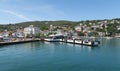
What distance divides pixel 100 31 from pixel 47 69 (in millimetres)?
146121

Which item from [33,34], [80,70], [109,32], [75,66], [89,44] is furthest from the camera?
[109,32]

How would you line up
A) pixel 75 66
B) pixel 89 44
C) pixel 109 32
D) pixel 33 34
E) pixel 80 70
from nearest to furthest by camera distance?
pixel 80 70 < pixel 75 66 < pixel 89 44 < pixel 33 34 < pixel 109 32

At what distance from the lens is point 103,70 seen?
33.2 m

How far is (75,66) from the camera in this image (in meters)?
36.2

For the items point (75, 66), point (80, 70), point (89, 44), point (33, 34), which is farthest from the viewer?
point (33, 34)

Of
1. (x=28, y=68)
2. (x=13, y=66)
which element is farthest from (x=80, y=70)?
(x=13, y=66)

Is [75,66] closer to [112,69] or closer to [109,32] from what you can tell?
[112,69]

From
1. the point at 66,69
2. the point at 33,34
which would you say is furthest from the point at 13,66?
the point at 33,34

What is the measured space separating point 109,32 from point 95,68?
5370 inches

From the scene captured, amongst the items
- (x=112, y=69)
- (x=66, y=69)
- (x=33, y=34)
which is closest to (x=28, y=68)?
(x=66, y=69)

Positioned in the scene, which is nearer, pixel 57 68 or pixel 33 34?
pixel 57 68

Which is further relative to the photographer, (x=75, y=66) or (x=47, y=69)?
(x=75, y=66)

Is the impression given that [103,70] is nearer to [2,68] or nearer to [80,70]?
[80,70]

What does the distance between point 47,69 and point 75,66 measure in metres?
4.99
